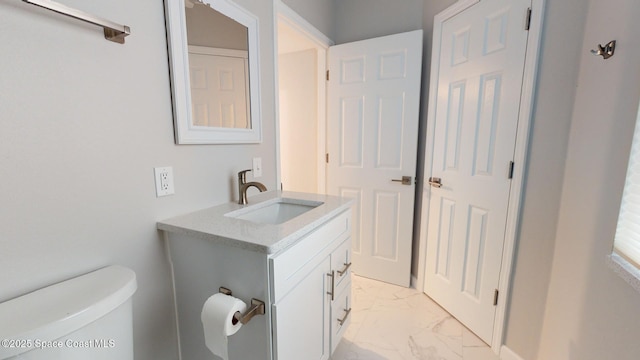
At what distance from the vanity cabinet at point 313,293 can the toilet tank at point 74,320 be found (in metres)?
0.43

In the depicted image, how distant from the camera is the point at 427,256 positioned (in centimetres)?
202

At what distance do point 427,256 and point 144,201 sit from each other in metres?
1.91

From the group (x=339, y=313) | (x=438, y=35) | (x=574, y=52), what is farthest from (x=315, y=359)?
(x=438, y=35)

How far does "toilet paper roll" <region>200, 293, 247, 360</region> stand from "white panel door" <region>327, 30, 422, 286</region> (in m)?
1.57

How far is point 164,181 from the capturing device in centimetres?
102

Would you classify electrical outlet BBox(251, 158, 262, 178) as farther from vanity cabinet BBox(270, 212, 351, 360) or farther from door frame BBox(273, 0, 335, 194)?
vanity cabinet BBox(270, 212, 351, 360)

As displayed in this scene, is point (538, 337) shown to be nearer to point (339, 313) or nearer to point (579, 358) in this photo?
point (579, 358)

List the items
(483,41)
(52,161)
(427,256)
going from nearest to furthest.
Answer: (52,161) < (483,41) < (427,256)

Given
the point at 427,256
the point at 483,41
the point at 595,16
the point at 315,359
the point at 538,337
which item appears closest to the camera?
the point at 595,16

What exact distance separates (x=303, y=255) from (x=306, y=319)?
0.29m

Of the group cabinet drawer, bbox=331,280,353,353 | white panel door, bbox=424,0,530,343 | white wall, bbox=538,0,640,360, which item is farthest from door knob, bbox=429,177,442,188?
cabinet drawer, bbox=331,280,353,353

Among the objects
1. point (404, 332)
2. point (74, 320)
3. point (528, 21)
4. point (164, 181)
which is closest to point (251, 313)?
point (74, 320)

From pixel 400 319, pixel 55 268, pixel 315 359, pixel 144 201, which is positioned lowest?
pixel 400 319

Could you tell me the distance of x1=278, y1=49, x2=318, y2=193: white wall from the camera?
250 centimetres
